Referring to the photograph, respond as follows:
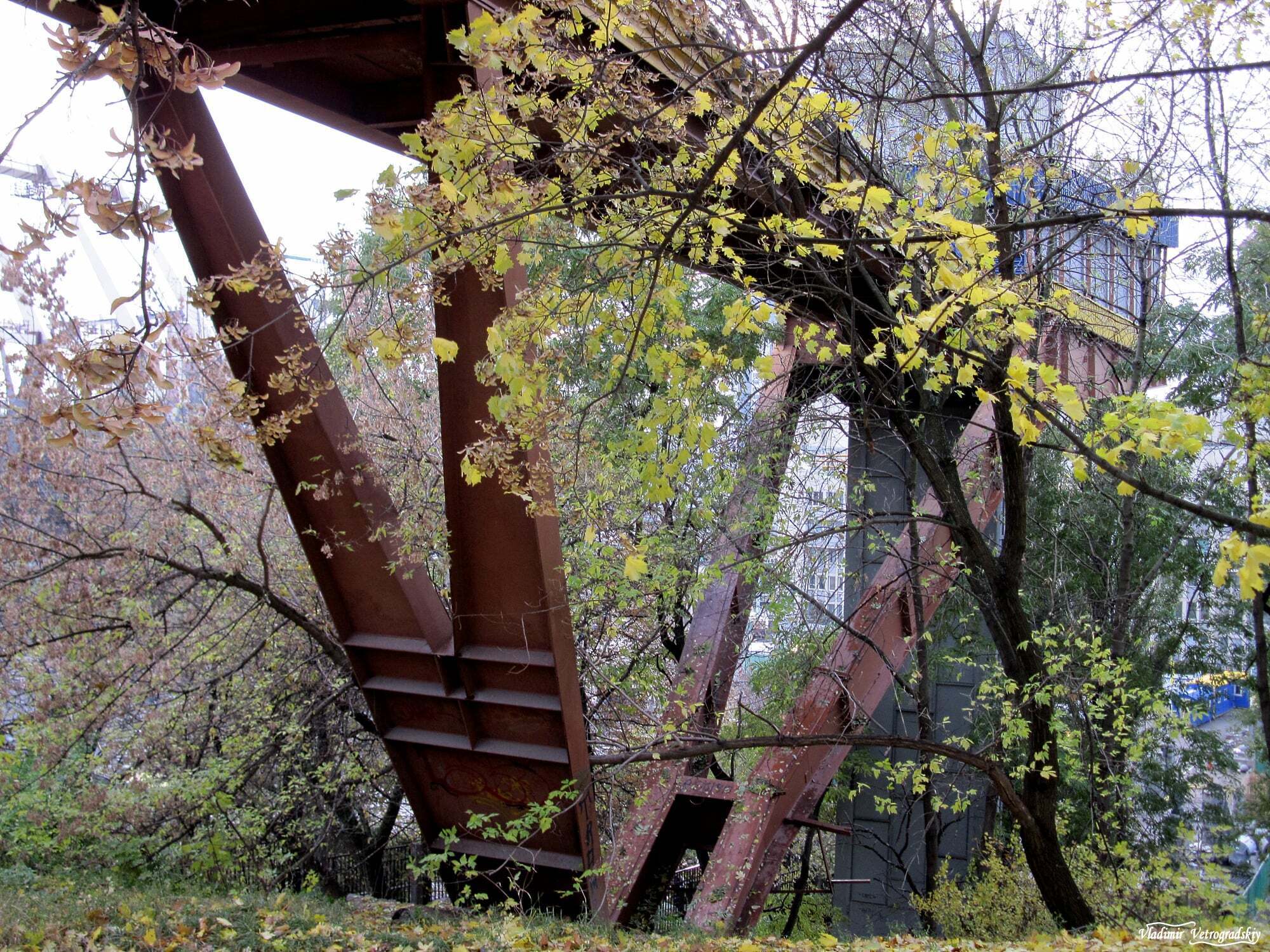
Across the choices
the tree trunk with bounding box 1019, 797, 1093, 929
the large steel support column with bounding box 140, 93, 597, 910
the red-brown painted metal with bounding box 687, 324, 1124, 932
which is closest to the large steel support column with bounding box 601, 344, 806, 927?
the red-brown painted metal with bounding box 687, 324, 1124, 932

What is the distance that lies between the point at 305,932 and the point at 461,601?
6.63 feet

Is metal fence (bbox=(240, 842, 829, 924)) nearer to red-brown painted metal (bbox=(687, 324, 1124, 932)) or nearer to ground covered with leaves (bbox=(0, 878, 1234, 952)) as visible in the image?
red-brown painted metal (bbox=(687, 324, 1124, 932))

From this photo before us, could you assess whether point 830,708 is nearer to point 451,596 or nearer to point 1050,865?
point 1050,865

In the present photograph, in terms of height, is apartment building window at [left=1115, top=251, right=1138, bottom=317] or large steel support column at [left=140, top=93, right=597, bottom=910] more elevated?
apartment building window at [left=1115, top=251, right=1138, bottom=317]

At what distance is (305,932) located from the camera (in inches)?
→ 182

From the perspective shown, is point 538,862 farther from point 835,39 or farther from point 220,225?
point 835,39

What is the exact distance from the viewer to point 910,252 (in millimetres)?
5355

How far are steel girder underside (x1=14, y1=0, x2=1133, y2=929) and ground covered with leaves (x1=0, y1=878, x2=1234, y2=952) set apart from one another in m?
0.85

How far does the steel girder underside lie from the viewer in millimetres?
5207

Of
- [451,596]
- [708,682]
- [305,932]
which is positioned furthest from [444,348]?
[708,682]

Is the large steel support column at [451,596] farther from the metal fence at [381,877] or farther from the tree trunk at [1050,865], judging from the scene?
the metal fence at [381,877]

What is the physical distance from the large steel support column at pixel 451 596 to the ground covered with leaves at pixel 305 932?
2.53 ft

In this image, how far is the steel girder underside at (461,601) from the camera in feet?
17.1

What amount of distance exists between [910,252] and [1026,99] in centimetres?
303
